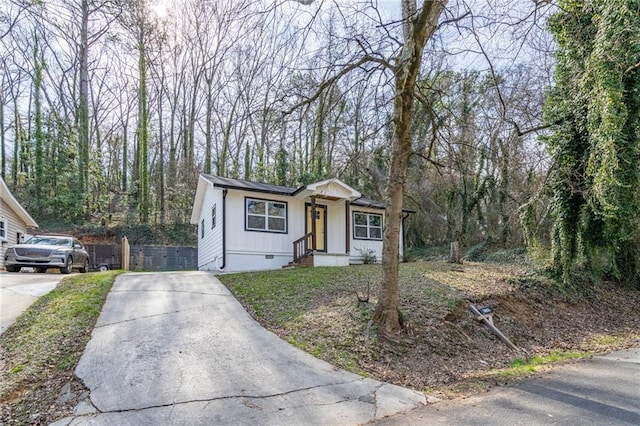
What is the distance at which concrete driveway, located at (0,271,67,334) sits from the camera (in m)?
6.41

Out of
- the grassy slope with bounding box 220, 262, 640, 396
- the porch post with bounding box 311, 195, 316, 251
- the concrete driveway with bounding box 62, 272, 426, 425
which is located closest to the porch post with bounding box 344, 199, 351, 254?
the porch post with bounding box 311, 195, 316, 251

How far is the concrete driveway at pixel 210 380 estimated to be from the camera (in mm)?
3461

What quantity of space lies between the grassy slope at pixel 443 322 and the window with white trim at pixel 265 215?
2.69 m

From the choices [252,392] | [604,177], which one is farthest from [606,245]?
[252,392]

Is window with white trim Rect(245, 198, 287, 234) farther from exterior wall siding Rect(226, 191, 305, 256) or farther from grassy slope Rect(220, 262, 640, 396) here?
grassy slope Rect(220, 262, 640, 396)

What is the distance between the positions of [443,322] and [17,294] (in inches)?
341

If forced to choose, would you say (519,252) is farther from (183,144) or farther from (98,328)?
(183,144)

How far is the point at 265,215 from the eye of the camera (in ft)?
45.4

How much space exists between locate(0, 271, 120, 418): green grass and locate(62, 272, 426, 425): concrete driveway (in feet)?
0.71

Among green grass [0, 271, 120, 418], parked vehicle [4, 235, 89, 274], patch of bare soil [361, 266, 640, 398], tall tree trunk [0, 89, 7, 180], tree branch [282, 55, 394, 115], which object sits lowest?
patch of bare soil [361, 266, 640, 398]

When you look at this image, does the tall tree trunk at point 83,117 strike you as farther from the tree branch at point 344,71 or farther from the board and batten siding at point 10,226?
the tree branch at point 344,71

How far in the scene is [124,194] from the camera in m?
24.6

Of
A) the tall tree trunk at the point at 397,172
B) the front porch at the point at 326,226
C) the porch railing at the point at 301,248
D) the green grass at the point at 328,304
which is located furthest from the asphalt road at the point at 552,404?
the porch railing at the point at 301,248

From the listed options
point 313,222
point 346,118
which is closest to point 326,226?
point 313,222
